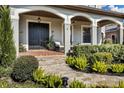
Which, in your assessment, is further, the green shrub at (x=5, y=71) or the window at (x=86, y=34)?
the window at (x=86, y=34)

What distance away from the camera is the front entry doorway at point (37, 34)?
14.7 m

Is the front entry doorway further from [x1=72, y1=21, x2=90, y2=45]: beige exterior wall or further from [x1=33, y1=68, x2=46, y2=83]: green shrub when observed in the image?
[x1=33, y1=68, x2=46, y2=83]: green shrub

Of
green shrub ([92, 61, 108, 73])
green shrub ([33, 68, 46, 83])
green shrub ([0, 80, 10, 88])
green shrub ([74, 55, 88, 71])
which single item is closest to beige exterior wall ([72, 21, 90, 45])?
green shrub ([74, 55, 88, 71])

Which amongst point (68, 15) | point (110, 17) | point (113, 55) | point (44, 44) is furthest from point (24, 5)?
point (110, 17)

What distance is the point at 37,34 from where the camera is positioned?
15.0 meters

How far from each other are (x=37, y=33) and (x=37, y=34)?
8 centimetres

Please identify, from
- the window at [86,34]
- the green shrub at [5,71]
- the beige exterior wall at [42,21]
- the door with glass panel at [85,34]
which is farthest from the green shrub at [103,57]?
the window at [86,34]

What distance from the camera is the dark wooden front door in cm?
1467

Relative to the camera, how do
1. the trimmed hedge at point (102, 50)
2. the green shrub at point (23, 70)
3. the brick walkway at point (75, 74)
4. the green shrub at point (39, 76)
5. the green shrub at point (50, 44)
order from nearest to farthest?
the green shrub at point (39, 76) < the green shrub at point (23, 70) < the brick walkway at point (75, 74) < the trimmed hedge at point (102, 50) < the green shrub at point (50, 44)

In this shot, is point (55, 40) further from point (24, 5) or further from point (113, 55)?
point (113, 55)

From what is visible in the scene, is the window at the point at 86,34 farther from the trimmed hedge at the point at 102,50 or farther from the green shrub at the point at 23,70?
the green shrub at the point at 23,70

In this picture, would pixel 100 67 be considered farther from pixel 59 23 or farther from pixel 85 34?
pixel 85 34

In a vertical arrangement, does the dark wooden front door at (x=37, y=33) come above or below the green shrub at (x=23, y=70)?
above

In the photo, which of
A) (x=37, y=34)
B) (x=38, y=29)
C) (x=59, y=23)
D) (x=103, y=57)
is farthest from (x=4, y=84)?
(x=59, y=23)
